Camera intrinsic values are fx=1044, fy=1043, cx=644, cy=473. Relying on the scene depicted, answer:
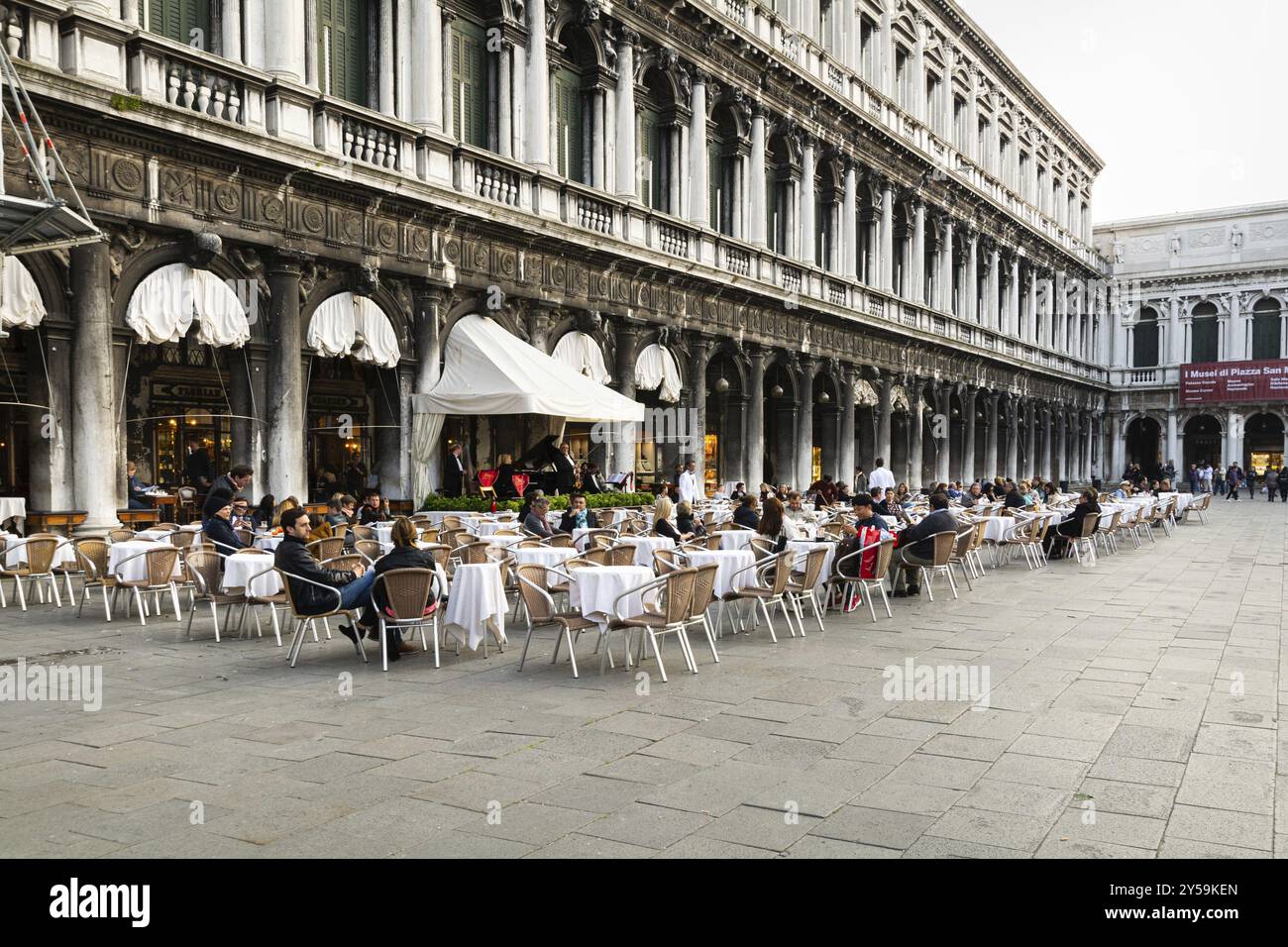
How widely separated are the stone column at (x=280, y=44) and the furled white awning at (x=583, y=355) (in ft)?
20.3

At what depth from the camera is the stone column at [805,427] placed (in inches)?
1017

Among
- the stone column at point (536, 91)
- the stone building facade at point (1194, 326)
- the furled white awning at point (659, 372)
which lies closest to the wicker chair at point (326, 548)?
the stone column at point (536, 91)

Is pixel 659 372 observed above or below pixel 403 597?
above

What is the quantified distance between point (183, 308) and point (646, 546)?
6.27 metres

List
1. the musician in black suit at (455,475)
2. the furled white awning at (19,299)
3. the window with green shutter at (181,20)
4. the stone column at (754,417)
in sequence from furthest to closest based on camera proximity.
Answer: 1. the stone column at (754,417)
2. the musician in black suit at (455,475)
3. the window with green shutter at (181,20)
4. the furled white awning at (19,299)

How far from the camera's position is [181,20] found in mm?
12812

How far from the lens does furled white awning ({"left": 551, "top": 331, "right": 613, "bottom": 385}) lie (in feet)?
59.0

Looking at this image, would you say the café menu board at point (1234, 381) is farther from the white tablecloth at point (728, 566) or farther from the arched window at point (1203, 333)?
the white tablecloth at point (728, 566)

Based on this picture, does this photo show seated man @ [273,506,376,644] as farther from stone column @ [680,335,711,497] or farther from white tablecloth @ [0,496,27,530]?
stone column @ [680,335,711,497]

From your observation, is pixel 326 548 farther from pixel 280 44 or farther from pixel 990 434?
pixel 990 434

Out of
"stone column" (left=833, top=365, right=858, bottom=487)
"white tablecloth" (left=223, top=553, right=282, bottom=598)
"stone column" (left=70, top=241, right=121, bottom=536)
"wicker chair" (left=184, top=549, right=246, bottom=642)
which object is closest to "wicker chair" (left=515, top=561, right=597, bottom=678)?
"white tablecloth" (left=223, top=553, right=282, bottom=598)

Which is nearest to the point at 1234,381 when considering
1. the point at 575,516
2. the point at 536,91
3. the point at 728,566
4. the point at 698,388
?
the point at 698,388

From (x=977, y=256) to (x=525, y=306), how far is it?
25.9m

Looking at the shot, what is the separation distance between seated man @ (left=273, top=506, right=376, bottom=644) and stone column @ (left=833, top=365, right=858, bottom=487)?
2160 cm
